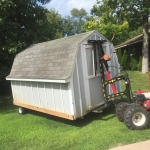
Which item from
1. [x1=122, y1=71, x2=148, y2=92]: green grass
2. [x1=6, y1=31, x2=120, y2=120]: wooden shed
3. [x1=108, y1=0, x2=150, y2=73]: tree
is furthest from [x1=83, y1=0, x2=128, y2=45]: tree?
[x1=6, y1=31, x2=120, y2=120]: wooden shed

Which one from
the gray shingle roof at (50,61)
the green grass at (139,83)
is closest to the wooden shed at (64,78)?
the gray shingle roof at (50,61)

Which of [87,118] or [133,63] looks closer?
[87,118]

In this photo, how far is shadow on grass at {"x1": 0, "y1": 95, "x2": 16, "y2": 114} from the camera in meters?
8.53

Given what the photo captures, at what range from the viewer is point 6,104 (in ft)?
31.5

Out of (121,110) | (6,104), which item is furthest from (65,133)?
(6,104)

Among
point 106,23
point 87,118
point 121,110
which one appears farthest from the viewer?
point 106,23

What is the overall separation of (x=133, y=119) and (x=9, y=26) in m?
7.46

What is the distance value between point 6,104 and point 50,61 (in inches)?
179

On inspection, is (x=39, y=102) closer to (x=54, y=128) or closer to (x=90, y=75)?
(x=54, y=128)

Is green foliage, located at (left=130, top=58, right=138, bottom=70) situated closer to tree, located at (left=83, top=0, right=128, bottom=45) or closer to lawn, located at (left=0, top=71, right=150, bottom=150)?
tree, located at (left=83, top=0, right=128, bottom=45)

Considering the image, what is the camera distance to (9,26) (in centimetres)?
985

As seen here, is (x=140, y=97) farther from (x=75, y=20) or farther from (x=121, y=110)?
(x=75, y=20)

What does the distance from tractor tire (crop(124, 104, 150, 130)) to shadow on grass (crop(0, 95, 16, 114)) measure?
5147 millimetres

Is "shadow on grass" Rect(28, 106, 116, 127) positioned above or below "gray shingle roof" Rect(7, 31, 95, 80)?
below
